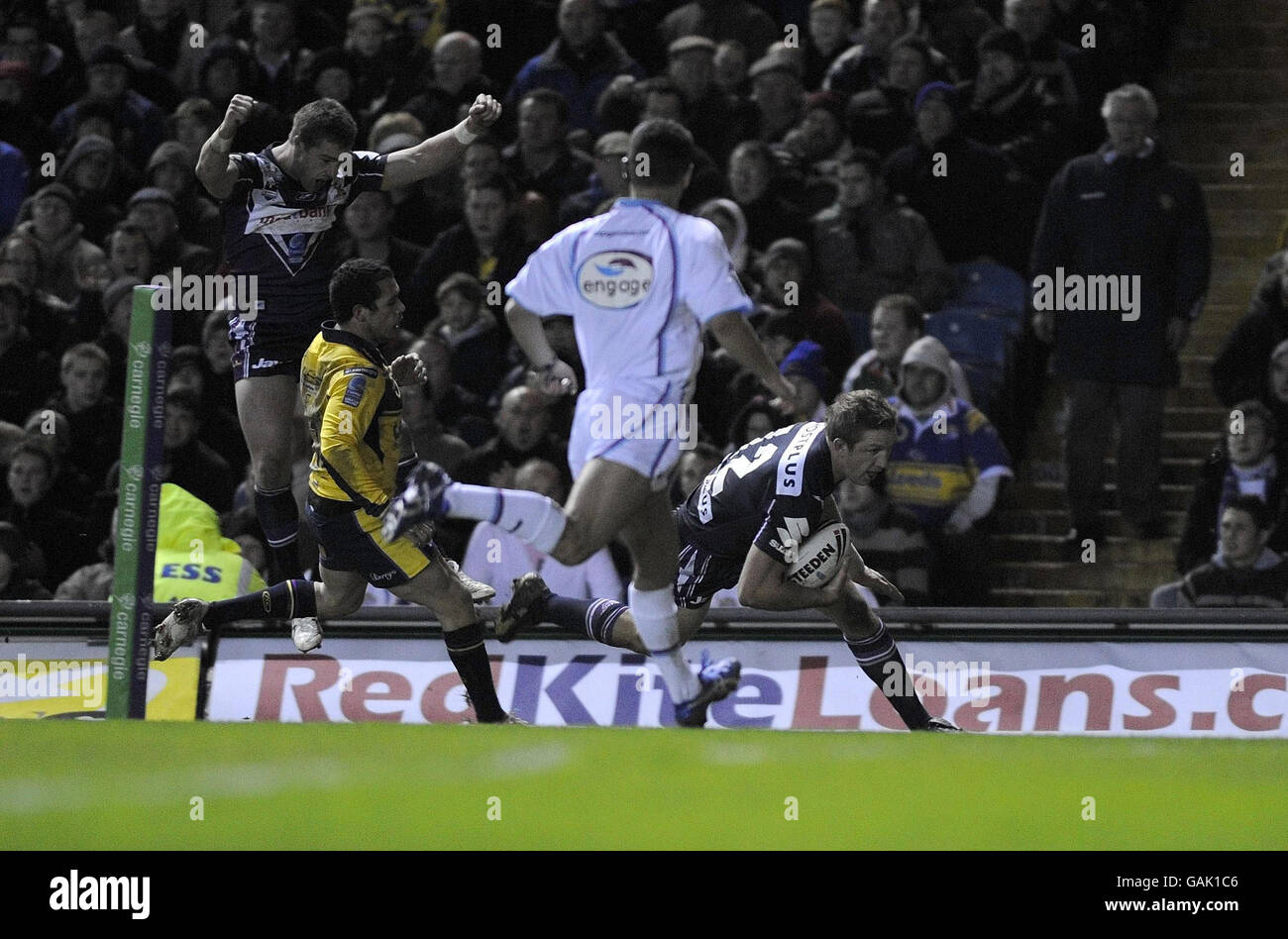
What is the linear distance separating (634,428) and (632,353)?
1.05 feet

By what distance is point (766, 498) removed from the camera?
786 cm

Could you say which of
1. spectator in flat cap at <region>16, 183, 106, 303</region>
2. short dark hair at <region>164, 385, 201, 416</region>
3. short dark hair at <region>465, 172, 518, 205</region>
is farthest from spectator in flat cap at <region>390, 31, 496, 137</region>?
short dark hair at <region>164, 385, 201, 416</region>

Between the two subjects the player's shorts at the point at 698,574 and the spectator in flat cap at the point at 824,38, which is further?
the spectator in flat cap at the point at 824,38

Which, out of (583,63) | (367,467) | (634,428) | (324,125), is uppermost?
(583,63)

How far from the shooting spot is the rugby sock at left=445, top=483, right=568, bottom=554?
7230mm

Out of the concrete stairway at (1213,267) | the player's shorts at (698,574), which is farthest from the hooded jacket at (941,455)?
the player's shorts at (698,574)

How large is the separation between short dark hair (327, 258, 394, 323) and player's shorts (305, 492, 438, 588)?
0.75 meters

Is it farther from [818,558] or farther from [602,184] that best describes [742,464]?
[602,184]

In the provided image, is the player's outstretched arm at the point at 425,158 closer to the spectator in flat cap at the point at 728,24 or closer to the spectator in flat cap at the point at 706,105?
the spectator in flat cap at the point at 706,105

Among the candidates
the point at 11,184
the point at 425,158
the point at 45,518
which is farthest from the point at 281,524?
the point at 11,184

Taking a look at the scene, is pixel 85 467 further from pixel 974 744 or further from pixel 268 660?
pixel 974 744


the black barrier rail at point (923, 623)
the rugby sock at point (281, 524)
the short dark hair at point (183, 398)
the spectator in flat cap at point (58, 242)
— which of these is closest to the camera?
the rugby sock at point (281, 524)

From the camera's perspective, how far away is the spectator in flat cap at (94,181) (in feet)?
39.9
